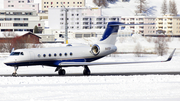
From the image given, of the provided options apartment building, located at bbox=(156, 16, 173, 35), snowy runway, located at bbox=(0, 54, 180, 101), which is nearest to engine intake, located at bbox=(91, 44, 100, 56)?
snowy runway, located at bbox=(0, 54, 180, 101)

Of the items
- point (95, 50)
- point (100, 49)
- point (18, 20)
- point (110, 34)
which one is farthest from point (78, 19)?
point (100, 49)

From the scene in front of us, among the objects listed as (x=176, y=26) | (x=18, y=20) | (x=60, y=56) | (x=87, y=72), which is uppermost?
(x=60, y=56)

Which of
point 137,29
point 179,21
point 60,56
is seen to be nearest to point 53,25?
point 137,29

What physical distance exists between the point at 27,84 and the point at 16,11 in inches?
4894

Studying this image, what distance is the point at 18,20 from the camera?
14562 centimetres

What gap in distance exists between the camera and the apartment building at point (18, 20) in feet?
471

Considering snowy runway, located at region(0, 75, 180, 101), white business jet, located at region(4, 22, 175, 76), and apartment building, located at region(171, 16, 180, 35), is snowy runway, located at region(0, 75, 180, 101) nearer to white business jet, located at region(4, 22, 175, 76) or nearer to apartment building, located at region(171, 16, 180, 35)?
white business jet, located at region(4, 22, 175, 76)

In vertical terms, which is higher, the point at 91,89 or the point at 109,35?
the point at 109,35

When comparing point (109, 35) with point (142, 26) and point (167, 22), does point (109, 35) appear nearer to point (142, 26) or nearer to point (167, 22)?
point (142, 26)

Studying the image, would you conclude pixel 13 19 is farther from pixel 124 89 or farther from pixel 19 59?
pixel 124 89

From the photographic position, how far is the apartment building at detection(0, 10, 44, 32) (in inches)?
5648

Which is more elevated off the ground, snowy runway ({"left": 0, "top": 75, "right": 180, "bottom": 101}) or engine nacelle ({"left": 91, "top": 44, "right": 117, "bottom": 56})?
engine nacelle ({"left": 91, "top": 44, "right": 117, "bottom": 56})

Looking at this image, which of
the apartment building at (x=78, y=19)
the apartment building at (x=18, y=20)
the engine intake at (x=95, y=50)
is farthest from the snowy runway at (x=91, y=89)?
the apartment building at (x=78, y=19)

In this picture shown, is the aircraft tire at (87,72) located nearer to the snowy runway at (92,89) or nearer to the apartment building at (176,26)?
the snowy runway at (92,89)
